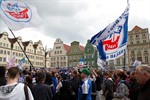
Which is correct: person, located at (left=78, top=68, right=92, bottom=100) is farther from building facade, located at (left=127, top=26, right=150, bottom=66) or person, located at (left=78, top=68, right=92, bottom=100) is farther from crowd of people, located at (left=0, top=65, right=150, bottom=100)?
building facade, located at (left=127, top=26, right=150, bottom=66)

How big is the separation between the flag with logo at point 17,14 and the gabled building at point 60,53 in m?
64.7

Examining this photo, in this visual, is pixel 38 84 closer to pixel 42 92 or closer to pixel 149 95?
pixel 42 92

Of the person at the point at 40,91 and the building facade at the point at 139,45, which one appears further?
the building facade at the point at 139,45

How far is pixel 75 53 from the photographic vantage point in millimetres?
71625

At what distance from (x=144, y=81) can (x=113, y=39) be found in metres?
5.53

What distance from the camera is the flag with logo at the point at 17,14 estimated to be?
25.5 ft

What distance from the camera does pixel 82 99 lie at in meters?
6.32

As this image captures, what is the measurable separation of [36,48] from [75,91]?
68847 millimetres

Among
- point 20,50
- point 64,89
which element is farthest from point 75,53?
point 64,89

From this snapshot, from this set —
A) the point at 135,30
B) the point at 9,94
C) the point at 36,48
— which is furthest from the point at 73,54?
the point at 9,94

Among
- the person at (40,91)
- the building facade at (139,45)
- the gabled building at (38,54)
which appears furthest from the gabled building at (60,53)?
the person at (40,91)

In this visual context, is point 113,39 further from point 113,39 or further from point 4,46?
point 4,46

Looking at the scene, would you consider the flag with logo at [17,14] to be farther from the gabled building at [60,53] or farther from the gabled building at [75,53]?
the gabled building at [60,53]

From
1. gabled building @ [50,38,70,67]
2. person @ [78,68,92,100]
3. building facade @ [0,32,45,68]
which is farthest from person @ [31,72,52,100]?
gabled building @ [50,38,70,67]
